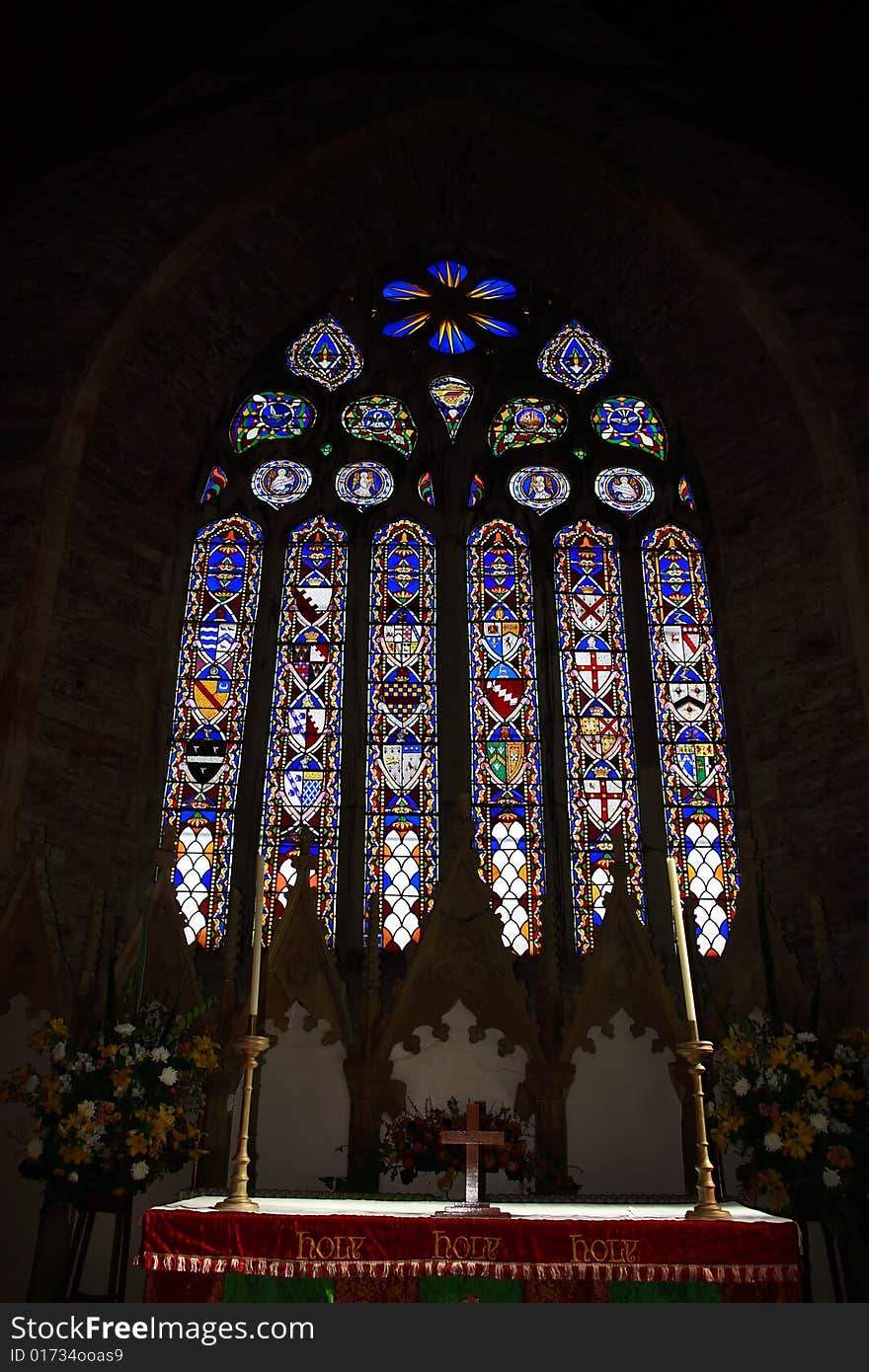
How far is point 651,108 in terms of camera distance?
9703 millimetres

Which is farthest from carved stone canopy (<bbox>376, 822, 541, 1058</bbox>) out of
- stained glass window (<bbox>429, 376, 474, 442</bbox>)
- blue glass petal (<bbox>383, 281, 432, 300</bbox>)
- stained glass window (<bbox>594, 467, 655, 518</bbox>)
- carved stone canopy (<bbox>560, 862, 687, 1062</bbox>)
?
blue glass petal (<bbox>383, 281, 432, 300</bbox>)

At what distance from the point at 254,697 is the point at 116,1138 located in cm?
402

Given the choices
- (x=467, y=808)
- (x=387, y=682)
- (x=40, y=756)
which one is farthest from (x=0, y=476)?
(x=467, y=808)

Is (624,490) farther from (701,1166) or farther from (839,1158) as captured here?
(701,1166)

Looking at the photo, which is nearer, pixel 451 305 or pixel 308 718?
pixel 308 718

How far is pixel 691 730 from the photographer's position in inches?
341

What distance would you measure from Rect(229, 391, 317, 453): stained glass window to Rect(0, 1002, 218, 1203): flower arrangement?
5903mm

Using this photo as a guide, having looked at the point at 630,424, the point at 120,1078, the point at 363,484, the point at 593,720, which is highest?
the point at 630,424

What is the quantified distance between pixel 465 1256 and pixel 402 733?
536 centimetres

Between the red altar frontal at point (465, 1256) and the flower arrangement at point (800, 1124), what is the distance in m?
1.61

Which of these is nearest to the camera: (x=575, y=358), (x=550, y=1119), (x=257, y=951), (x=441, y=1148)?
(x=257, y=951)

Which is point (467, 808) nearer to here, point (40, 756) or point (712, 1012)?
point (712, 1012)

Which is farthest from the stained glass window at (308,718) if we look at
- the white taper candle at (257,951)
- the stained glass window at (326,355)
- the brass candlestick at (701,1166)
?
the brass candlestick at (701,1166)

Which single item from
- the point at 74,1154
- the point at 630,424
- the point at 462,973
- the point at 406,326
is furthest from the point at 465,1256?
the point at 406,326
